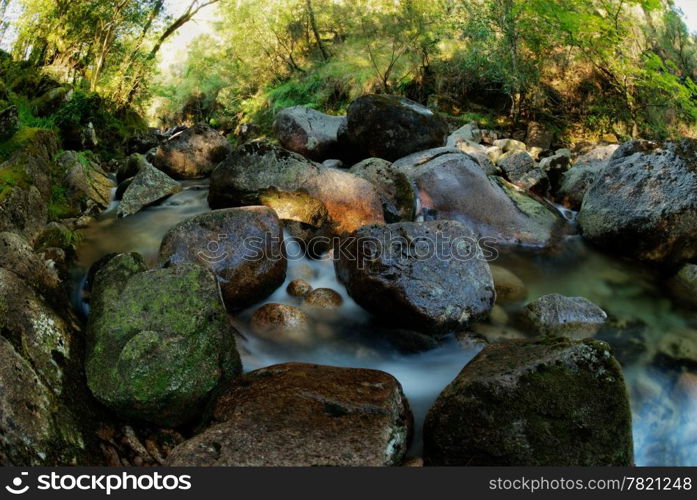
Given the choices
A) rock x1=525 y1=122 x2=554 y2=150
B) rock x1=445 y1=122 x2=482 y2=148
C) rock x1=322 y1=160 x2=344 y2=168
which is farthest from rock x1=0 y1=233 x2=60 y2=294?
rock x1=525 y1=122 x2=554 y2=150

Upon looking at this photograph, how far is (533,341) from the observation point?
10.5 feet

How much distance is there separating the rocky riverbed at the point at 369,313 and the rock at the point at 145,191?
0.03 meters

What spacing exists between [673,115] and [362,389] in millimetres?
10864

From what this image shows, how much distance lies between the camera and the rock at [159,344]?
288cm

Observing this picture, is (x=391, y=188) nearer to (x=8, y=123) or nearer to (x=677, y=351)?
(x=677, y=351)

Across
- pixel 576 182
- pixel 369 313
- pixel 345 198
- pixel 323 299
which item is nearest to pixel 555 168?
pixel 576 182

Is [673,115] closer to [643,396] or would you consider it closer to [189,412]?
[643,396]

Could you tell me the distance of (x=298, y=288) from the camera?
4.67m

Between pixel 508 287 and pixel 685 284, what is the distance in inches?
83.6

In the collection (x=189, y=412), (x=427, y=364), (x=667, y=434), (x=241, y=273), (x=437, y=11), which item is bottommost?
A: (x=667, y=434)

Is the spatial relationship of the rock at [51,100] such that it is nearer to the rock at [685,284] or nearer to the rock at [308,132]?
the rock at [308,132]

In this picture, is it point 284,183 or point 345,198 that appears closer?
point 284,183

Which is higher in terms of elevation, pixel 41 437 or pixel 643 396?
pixel 41 437

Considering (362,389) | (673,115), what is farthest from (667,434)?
(673,115)
